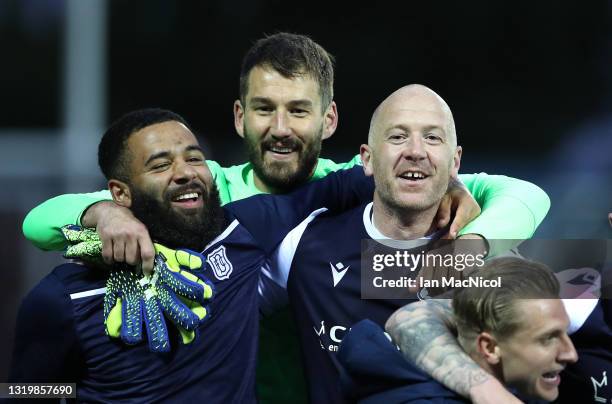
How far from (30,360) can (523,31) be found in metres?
4.72

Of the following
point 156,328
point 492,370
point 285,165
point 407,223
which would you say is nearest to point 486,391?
point 492,370

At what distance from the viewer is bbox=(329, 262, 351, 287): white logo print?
2.79 meters

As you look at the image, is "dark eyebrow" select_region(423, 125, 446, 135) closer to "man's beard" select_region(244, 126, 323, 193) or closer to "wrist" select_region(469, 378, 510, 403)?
"man's beard" select_region(244, 126, 323, 193)

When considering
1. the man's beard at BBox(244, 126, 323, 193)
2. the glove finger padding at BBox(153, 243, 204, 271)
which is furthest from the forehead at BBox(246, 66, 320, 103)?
the glove finger padding at BBox(153, 243, 204, 271)

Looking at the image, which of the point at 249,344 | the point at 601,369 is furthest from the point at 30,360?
the point at 601,369

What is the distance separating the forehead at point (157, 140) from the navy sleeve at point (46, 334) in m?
0.41

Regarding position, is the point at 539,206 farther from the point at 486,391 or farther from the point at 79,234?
the point at 79,234

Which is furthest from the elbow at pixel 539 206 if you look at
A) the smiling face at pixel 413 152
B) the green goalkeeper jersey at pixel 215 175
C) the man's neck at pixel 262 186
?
the man's neck at pixel 262 186

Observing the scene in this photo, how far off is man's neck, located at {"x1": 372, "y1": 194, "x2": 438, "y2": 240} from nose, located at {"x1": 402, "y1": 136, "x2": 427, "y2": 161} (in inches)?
5.8

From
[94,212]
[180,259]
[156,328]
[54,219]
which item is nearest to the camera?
[156,328]

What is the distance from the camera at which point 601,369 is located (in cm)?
262

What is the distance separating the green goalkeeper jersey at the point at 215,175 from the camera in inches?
109

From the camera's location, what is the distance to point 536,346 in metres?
2.18

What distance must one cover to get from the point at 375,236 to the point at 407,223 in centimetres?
9
